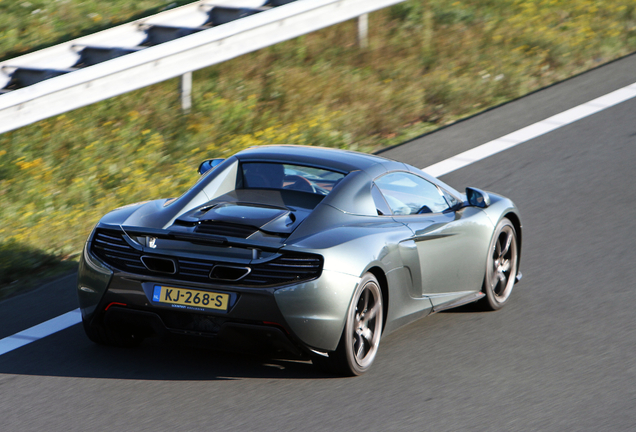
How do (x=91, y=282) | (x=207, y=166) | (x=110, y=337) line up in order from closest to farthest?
(x=91, y=282) < (x=110, y=337) < (x=207, y=166)

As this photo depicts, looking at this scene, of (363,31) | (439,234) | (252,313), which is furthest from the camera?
(363,31)

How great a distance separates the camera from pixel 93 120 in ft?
35.8

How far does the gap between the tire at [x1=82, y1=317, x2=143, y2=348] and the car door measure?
5.96 feet

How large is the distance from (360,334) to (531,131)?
697 cm

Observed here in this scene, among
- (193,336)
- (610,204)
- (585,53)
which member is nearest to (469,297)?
(193,336)

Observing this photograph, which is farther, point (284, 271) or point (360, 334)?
point (360, 334)

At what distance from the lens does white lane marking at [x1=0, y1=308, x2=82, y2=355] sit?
598 cm

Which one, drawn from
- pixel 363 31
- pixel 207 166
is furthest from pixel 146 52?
pixel 363 31

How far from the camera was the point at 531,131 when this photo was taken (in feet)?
38.4

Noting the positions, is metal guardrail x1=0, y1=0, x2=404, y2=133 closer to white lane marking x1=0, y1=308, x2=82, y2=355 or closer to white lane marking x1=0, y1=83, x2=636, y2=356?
white lane marking x1=0, y1=83, x2=636, y2=356

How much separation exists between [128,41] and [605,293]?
7.18 m

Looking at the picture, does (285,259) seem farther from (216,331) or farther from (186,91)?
(186,91)

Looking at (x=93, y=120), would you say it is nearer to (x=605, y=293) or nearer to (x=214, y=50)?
(x=214, y=50)

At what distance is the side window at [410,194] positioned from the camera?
237 inches
